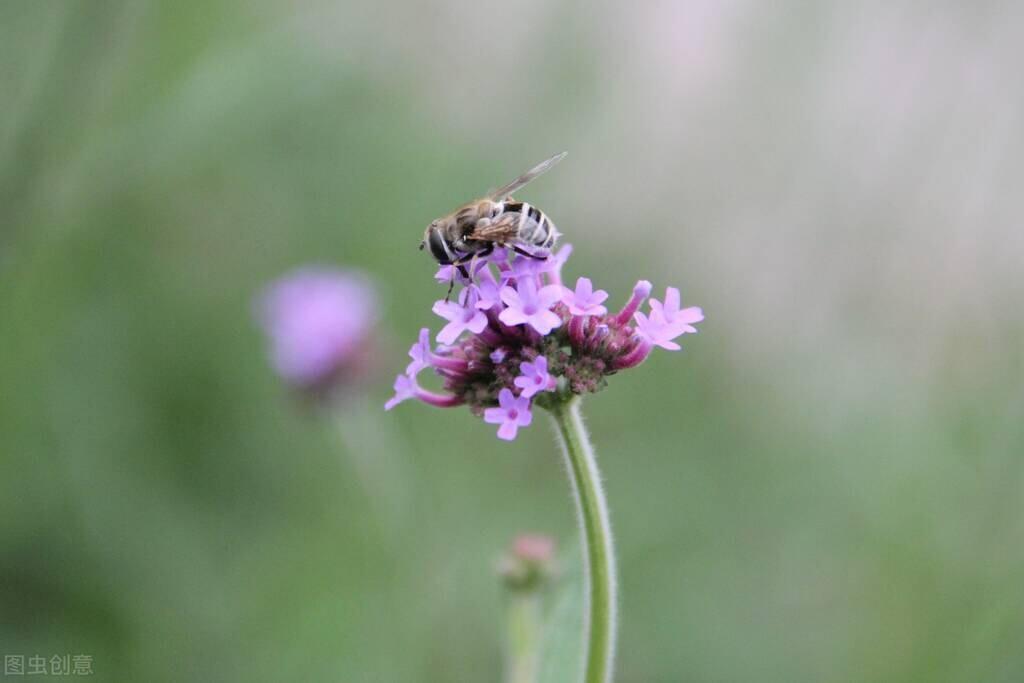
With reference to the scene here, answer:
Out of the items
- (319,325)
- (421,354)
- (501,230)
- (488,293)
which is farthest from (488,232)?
(319,325)

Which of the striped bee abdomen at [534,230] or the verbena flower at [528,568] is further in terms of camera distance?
the verbena flower at [528,568]

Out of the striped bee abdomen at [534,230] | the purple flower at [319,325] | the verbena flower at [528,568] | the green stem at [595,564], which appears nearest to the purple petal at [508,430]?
the green stem at [595,564]

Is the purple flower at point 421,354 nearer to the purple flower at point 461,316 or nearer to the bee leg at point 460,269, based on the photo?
the purple flower at point 461,316

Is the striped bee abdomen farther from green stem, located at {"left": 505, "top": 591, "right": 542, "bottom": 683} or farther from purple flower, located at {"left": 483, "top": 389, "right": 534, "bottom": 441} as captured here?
green stem, located at {"left": 505, "top": 591, "right": 542, "bottom": 683}

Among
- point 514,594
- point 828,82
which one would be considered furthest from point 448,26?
point 514,594

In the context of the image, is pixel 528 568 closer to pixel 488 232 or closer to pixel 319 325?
pixel 488 232

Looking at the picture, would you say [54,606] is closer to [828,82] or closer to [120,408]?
[120,408]
